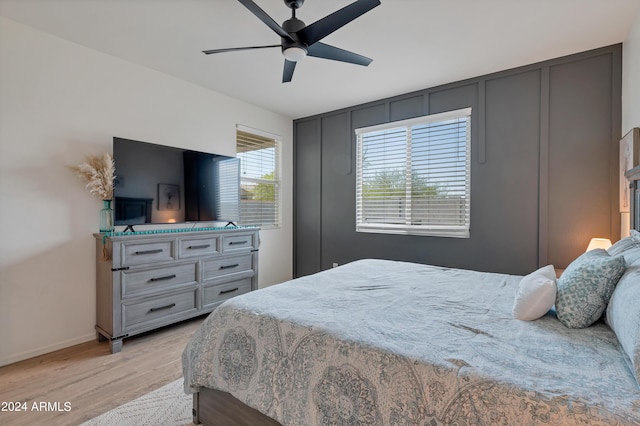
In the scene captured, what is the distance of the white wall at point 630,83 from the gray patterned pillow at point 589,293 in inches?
67.5

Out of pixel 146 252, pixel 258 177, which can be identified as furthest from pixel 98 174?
pixel 258 177

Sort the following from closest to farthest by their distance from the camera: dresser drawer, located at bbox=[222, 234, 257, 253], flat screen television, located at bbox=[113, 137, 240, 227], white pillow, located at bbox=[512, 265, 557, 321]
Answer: white pillow, located at bbox=[512, 265, 557, 321] < flat screen television, located at bbox=[113, 137, 240, 227] < dresser drawer, located at bbox=[222, 234, 257, 253]

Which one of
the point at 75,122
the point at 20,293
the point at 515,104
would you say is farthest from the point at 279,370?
the point at 515,104

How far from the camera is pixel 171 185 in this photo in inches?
125

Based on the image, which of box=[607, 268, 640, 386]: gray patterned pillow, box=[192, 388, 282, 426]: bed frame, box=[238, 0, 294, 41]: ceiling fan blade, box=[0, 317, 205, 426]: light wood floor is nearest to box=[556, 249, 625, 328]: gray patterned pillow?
box=[607, 268, 640, 386]: gray patterned pillow

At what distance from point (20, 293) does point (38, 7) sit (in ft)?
7.16

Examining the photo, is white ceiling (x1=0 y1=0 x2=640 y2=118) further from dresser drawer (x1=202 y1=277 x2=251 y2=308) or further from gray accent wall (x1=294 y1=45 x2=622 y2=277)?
dresser drawer (x1=202 y1=277 x2=251 y2=308)

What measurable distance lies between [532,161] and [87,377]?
14.1ft

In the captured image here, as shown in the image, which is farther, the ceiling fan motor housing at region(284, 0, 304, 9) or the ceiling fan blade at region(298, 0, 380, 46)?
the ceiling fan motor housing at region(284, 0, 304, 9)

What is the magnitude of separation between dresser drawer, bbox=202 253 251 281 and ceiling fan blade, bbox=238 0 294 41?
2275mm

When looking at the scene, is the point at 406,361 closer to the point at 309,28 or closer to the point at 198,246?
the point at 309,28

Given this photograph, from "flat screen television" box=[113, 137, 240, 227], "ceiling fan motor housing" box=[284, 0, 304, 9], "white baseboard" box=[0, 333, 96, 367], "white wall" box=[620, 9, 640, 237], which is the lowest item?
"white baseboard" box=[0, 333, 96, 367]

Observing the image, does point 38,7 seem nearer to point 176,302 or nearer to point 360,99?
point 176,302

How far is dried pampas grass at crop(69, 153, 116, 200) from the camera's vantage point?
263 centimetres
